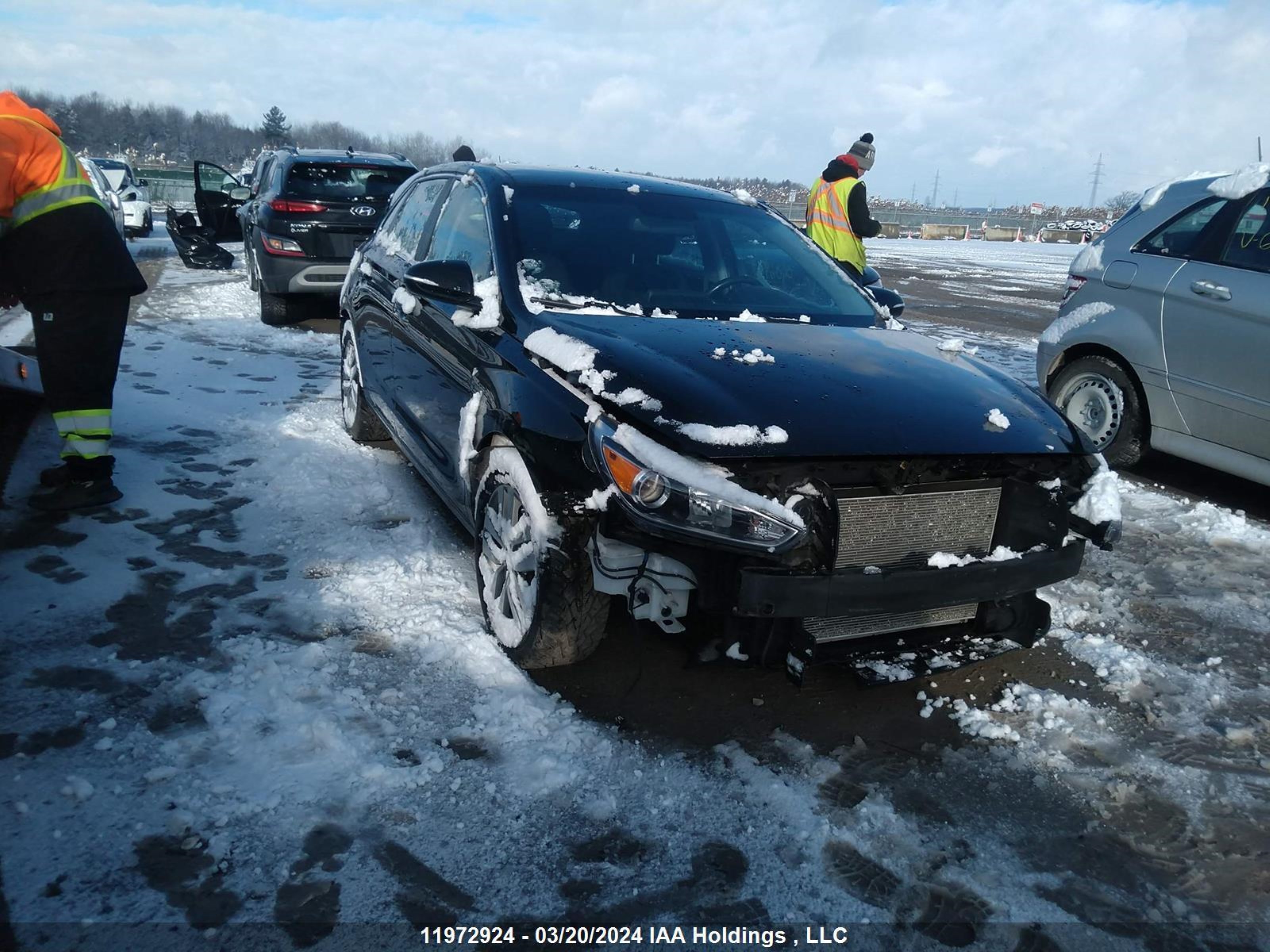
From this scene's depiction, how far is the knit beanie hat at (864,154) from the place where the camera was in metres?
7.59

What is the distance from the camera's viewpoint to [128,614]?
325 cm

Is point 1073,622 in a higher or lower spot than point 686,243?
lower

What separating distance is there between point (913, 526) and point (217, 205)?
13676 millimetres

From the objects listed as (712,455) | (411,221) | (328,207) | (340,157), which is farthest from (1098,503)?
(340,157)

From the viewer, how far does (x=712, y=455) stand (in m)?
2.39

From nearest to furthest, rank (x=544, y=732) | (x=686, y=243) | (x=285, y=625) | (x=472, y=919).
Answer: (x=472, y=919), (x=544, y=732), (x=285, y=625), (x=686, y=243)

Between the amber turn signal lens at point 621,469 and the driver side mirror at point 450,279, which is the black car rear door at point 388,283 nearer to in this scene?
the driver side mirror at point 450,279

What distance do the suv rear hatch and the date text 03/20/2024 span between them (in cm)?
775

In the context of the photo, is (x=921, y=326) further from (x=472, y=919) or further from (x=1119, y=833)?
(x=472, y=919)

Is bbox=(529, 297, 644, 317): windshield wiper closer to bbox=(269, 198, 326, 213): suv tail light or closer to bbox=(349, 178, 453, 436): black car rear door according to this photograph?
bbox=(349, 178, 453, 436): black car rear door

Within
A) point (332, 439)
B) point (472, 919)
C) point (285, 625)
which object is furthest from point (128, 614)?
point (332, 439)

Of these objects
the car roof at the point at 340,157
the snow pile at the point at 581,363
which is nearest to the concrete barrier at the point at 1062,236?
the car roof at the point at 340,157

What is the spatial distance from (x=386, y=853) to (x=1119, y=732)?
7.53ft

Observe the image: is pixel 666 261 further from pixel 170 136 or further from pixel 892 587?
pixel 170 136
